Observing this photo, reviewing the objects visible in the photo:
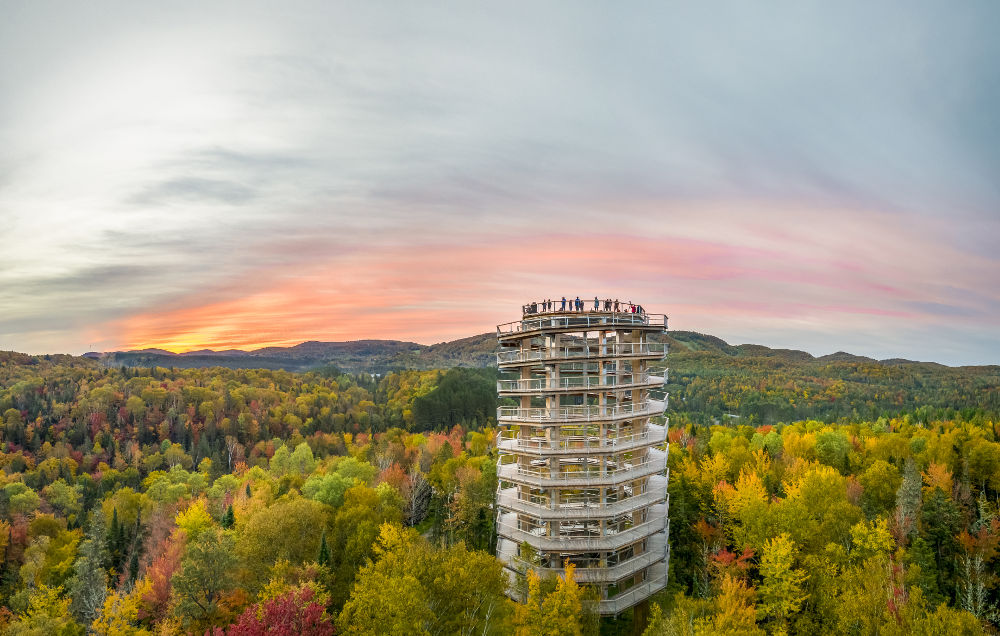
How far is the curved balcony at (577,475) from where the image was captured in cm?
4578

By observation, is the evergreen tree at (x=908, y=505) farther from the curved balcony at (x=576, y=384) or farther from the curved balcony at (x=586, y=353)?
the curved balcony at (x=586, y=353)

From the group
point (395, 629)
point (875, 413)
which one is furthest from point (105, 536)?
point (875, 413)

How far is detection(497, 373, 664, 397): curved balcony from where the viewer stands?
46.8m

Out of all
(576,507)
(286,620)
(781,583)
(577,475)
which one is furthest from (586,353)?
(286,620)

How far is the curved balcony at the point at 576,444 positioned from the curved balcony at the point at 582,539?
22.9 ft

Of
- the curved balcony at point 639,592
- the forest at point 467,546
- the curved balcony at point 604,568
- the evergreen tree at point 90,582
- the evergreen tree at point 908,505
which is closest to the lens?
the forest at point 467,546

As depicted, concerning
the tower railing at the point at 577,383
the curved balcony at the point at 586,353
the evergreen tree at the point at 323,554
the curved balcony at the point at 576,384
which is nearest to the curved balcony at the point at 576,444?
the curved balcony at the point at 576,384

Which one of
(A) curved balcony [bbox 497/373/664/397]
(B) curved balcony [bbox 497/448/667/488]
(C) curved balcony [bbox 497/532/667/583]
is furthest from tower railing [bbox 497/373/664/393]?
(C) curved balcony [bbox 497/532/667/583]

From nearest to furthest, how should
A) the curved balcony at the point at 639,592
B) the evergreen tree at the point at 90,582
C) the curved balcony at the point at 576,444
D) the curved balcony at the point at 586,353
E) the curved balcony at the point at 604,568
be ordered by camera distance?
the curved balcony at the point at 639,592
the curved balcony at the point at 604,568
the curved balcony at the point at 576,444
the curved balcony at the point at 586,353
the evergreen tree at the point at 90,582

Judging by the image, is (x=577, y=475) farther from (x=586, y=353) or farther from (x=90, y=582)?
(x=90, y=582)

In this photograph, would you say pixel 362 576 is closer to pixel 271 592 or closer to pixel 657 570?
pixel 271 592

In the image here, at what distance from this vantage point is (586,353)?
47094mm

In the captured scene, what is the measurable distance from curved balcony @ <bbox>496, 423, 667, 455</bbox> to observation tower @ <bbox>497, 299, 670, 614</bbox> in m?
0.10

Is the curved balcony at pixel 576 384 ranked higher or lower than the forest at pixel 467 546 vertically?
higher
